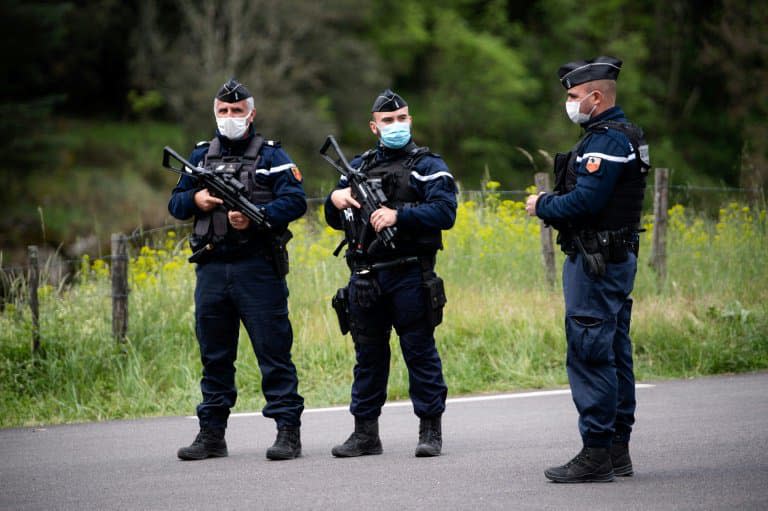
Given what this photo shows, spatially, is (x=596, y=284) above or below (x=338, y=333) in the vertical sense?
above

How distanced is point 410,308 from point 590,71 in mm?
1758

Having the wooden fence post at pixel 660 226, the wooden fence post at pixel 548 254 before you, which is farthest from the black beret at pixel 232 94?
the wooden fence post at pixel 660 226

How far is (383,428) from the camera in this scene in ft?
26.5

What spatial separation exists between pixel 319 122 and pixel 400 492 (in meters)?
34.6

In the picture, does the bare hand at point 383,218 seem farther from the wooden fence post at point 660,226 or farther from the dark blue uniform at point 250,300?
the wooden fence post at point 660,226

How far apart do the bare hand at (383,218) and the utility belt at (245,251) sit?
61 centimetres

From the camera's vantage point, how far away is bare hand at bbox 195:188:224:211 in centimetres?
702

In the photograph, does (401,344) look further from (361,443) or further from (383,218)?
(383,218)

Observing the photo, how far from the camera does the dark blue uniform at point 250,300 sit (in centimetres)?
710

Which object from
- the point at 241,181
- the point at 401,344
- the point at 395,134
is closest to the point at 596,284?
the point at 401,344

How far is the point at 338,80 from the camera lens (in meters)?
43.7

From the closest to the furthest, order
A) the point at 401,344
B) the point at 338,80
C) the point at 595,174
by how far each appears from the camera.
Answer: the point at 595,174, the point at 401,344, the point at 338,80

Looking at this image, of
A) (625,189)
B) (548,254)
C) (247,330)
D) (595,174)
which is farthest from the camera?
(548,254)

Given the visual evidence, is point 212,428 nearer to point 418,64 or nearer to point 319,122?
point 319,122
